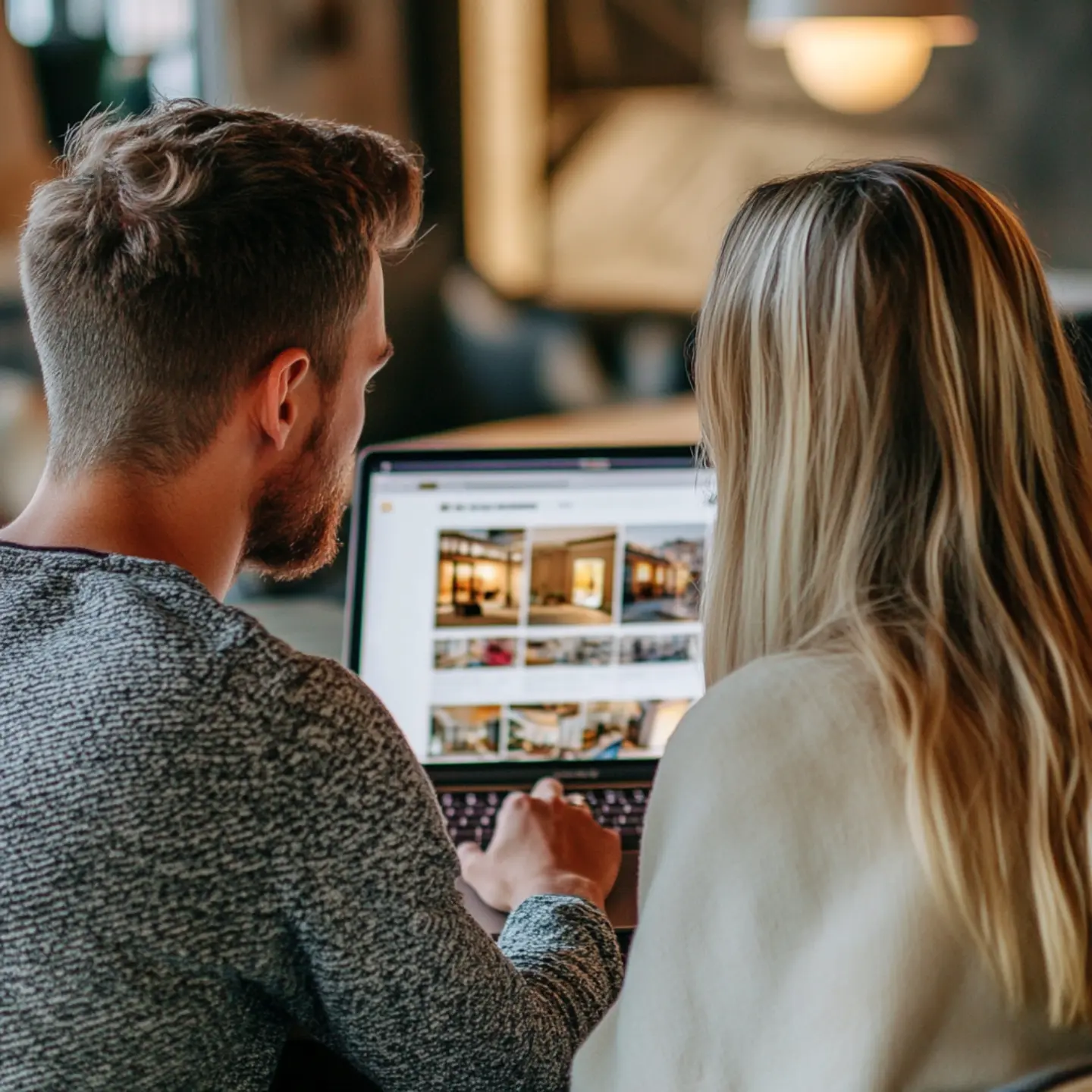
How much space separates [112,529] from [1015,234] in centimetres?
59

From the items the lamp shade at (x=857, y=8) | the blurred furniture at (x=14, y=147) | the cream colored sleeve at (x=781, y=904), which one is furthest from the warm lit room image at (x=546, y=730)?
the blurred furniture at (x=14, y=147)

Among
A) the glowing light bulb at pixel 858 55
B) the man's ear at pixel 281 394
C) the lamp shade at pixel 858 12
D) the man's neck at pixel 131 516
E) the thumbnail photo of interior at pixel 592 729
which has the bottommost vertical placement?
the thumbnail photo of interior at pixel 592 729

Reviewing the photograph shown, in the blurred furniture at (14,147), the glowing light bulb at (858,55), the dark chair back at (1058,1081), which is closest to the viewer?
the dark chair back at (1058,1081)

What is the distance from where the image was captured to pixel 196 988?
2.48ft

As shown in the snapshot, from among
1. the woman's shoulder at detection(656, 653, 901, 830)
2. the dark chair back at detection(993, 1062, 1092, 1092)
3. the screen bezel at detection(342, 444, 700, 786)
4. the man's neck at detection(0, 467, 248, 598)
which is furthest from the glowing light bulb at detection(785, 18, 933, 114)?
the dark chair back at detection(993, 1062, 1092, 1092)

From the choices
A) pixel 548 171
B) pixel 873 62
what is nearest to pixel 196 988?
pixel 873 62

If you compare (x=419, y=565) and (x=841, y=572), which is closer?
(x=841, y=572)

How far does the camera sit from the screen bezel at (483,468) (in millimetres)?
1307

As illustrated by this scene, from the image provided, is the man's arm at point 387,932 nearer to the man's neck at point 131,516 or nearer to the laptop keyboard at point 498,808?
the man's neck at point 131,516

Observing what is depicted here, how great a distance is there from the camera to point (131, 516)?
2.84ft

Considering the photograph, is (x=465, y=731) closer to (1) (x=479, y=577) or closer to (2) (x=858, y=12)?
(1) (x=479, y=577)

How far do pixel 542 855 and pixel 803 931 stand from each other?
445 mm

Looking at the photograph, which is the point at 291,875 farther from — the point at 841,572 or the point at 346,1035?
the point at 841,572

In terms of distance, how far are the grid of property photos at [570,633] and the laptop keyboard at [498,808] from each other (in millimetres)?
41
